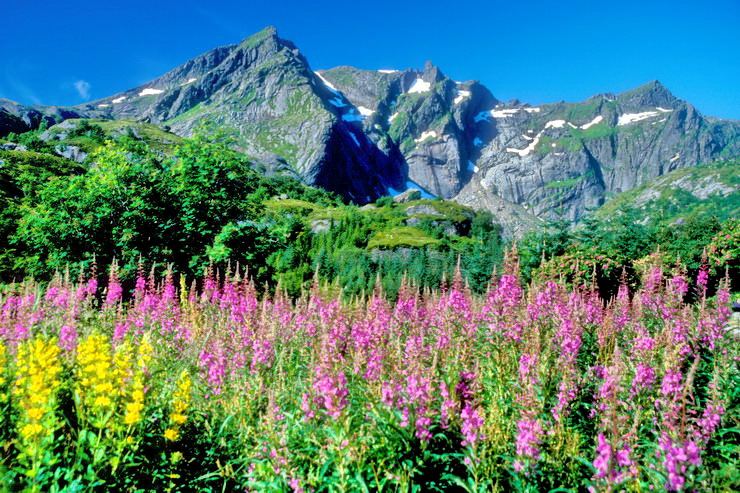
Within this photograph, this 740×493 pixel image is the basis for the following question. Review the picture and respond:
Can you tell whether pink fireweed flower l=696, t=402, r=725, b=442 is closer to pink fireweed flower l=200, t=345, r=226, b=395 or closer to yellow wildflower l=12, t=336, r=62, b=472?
pink fireweed flower l=200, t=345, r=226, b=395

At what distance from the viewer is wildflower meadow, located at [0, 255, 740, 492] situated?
114 inches

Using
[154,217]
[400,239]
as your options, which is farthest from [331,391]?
[400,239]

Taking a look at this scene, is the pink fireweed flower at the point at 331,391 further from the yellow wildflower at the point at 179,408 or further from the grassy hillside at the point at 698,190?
the grassy hillside at the point at 698,190

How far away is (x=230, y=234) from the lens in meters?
12.0

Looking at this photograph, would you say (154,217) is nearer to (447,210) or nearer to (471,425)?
(471,425)

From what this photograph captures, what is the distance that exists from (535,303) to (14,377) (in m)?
5.96

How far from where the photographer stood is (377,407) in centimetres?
346

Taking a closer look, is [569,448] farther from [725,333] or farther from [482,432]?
[725,333]

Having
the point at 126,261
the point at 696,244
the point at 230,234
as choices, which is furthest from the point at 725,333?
the point at 696,244

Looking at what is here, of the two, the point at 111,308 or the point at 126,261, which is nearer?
the point at 111,308

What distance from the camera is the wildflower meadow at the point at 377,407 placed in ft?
9.49

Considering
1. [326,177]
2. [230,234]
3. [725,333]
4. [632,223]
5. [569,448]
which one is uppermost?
[326,177]

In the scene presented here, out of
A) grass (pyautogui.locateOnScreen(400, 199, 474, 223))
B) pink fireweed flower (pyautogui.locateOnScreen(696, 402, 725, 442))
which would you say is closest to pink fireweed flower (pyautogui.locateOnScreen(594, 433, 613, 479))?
pink fireweed flower (pyautogui.locateOnScreen(696, 402, 725, 442))

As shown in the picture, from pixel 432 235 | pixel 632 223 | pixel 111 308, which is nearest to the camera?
pixel 111 308
